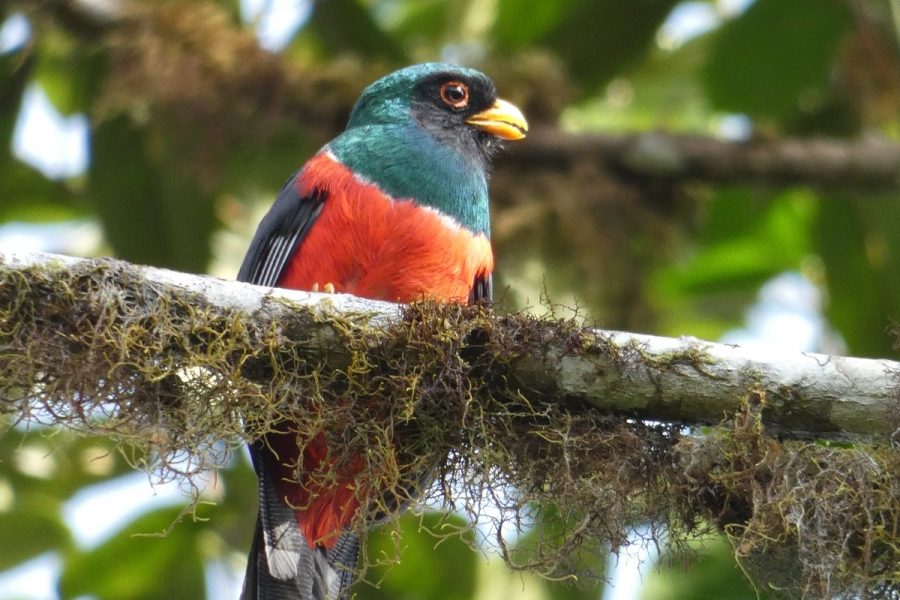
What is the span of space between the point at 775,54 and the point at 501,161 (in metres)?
1.45

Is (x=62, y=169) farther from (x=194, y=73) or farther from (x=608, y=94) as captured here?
(x=608, y=94)

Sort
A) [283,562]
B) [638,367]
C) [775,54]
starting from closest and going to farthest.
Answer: [638,367] < [283,562] < [775,54]

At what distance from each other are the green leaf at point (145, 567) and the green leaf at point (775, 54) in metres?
2.92

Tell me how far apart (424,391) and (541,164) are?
3466 mm

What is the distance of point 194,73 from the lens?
20.3ft

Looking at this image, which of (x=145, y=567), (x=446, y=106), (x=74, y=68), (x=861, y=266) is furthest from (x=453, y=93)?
(x=74, y=68)

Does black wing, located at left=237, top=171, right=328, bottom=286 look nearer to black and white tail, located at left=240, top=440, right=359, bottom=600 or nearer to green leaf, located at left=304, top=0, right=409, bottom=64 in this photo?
black and white tail, located at left=240, top=440, right=359, bottom=600

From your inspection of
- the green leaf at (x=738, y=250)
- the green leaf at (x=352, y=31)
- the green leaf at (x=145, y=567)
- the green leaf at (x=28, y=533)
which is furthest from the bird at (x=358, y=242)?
the green leaf at (x=738, y=250)

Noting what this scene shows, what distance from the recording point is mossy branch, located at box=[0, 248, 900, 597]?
9.82 feet

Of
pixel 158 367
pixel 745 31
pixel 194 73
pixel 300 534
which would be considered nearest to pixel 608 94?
pixel 745 31

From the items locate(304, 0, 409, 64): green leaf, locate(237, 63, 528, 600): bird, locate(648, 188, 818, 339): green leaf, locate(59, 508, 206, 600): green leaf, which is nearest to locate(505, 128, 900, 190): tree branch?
locate(648, 188, 818, 339): green leaf

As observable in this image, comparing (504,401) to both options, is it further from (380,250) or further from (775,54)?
(775,54)

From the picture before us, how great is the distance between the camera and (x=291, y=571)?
3807mm

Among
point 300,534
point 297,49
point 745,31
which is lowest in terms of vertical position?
point 300,534
